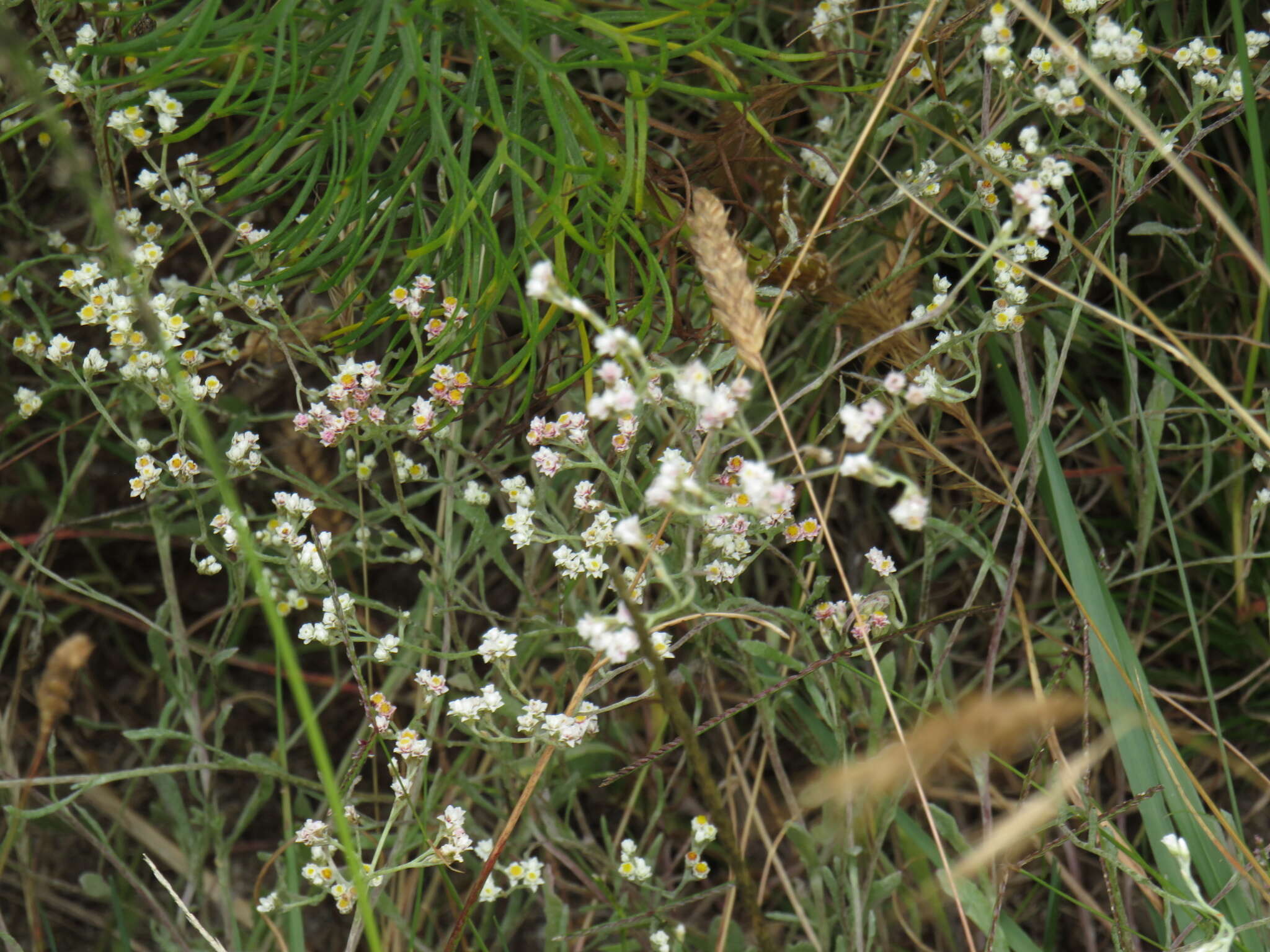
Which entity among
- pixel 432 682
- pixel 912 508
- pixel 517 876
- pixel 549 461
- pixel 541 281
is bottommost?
pixel 517 876

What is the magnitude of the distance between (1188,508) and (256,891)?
4.72ft

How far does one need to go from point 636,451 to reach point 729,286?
0.42m

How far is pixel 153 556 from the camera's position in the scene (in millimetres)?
2135

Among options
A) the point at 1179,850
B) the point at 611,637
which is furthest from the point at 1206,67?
the point at 611,637

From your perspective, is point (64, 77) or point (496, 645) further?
point (64, 77)

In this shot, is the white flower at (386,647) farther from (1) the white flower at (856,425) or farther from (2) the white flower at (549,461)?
(1) the white flower at (856,425)

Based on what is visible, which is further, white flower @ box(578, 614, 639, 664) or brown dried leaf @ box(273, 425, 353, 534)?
brown dried leaf @ box(273, 425, 353, 534)

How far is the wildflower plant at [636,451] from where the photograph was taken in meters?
1.29

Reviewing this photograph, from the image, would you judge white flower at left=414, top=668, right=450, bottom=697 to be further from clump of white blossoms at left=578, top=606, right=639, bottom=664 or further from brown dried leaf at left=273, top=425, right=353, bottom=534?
clump of white blossoms at left=578, top=606, right=639, bottom=664

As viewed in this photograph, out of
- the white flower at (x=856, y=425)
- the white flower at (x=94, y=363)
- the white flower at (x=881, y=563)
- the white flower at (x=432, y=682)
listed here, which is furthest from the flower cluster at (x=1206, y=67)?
the white flower at (x=94, y=363)

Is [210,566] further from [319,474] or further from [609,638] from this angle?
[609,638]

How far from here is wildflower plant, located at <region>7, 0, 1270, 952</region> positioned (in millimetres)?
1290

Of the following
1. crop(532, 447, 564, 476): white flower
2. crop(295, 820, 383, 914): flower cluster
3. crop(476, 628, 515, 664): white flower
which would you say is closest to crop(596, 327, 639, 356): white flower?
crop(532, 447, 564, 476): white flower

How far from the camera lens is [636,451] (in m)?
1.43
